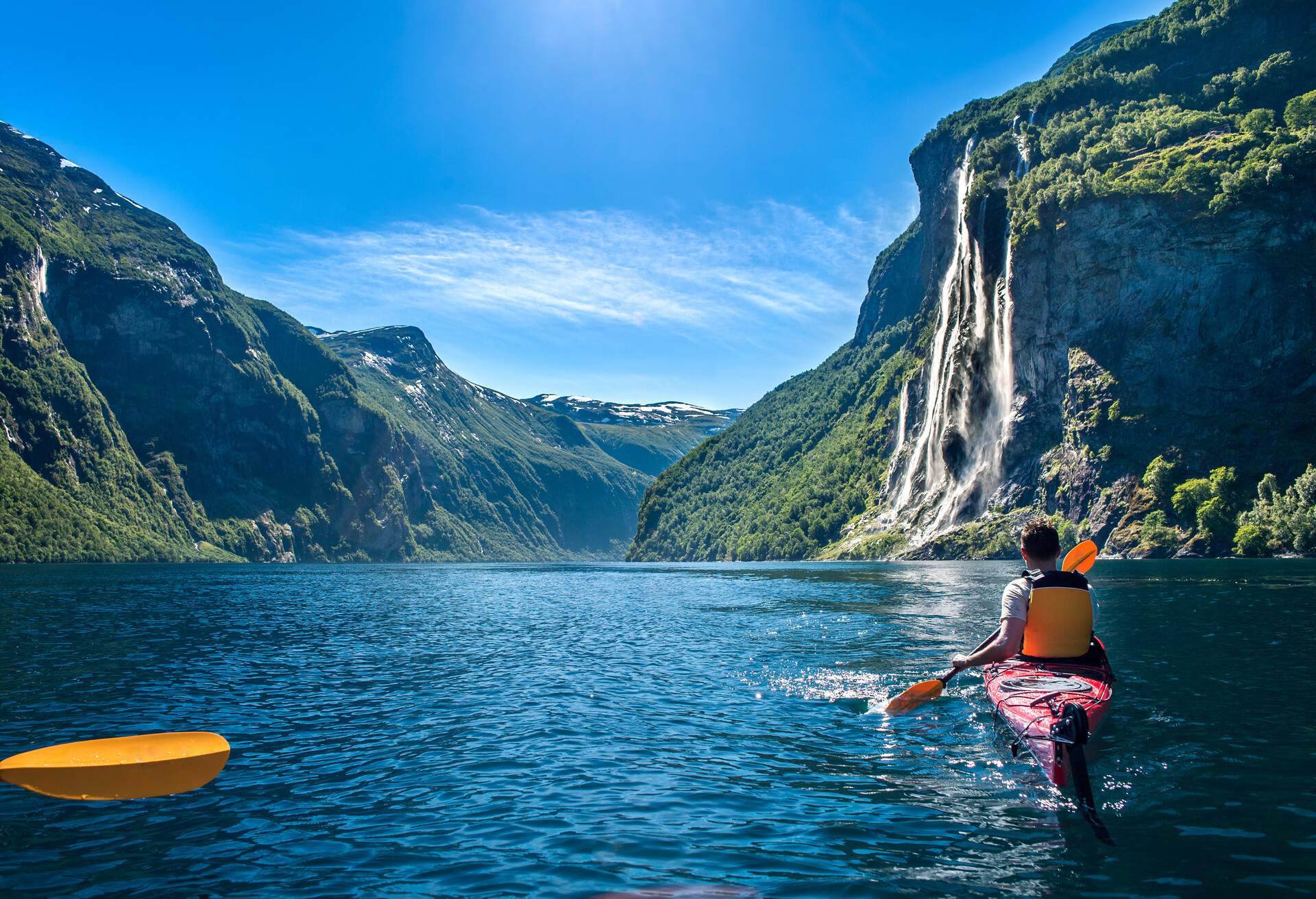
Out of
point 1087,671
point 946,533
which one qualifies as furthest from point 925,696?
point 946,533

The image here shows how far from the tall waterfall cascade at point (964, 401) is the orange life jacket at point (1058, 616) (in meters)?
112

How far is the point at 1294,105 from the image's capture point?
361ft

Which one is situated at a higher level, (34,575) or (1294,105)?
(1294,105)

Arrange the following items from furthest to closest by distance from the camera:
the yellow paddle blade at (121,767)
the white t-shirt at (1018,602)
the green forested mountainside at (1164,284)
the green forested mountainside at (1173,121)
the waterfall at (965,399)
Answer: the waterfall at (965,399)
the green forested mountainside at (1173,121)
the green forested mountainside at (1164,284)
the white t-shirt at (1018,602)
the yellow paddle blade at (121,767)

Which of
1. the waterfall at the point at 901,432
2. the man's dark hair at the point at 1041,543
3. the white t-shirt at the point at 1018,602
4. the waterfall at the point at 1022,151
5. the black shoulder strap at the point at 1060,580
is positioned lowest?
the white t-shirt at the point at 1018,602

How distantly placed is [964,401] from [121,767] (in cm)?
13185

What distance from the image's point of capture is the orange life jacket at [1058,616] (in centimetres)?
1383

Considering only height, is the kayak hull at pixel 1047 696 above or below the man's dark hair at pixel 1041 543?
below

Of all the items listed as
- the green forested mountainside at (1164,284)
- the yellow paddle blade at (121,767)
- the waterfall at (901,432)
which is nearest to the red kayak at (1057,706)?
the yellow paddle blade at (121,767)

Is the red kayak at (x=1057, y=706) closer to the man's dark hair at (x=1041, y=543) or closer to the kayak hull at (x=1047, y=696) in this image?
the kayak hull at (x=1047, y=696)

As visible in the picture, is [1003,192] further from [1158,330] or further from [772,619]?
[772,619]

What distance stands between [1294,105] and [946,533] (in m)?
76.5

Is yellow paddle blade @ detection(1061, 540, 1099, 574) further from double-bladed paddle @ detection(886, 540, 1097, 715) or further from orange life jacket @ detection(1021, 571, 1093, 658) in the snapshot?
orange life jacket @ detection(1021, 571, 1093, 658)

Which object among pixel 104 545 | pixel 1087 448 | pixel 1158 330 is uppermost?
pixel 1158 330
